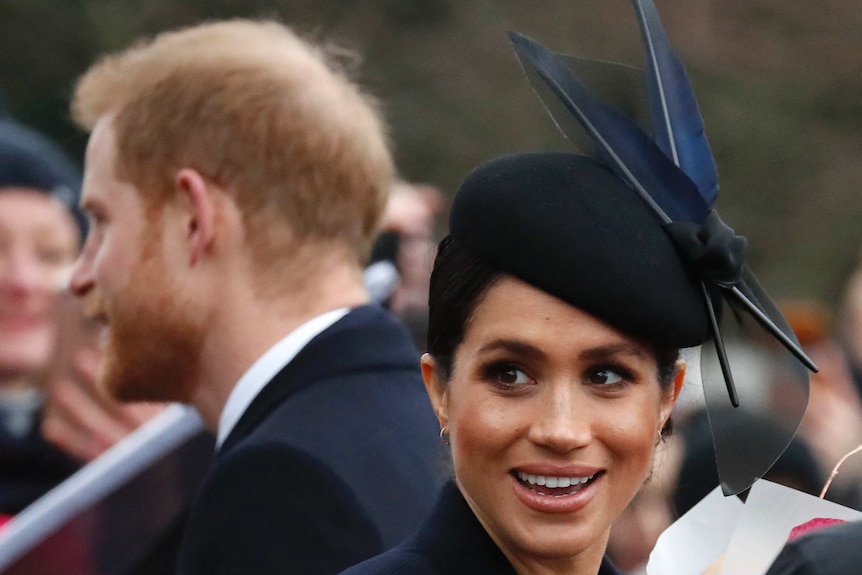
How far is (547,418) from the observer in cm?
228

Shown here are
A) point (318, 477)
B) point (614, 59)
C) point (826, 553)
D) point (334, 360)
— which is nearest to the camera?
point (826, 553)

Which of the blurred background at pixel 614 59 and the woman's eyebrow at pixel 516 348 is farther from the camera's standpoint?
the blurred background at pixel 614 59

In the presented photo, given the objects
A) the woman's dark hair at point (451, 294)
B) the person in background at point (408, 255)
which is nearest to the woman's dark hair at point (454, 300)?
the woman's dark hair at point (451, 294)

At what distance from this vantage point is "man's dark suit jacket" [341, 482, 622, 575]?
238 centimetres

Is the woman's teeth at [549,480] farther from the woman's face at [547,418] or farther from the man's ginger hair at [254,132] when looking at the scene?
the man's ginger hair at [254,132]

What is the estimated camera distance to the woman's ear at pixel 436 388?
246 centimetres

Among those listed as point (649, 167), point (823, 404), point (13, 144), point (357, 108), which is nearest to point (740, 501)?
point (649, 167)

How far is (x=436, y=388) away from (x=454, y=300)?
16 cm

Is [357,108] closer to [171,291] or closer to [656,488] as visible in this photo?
[171,291]

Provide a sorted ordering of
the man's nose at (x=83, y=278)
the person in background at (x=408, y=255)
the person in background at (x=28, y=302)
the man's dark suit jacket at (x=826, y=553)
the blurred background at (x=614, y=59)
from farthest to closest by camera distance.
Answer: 1. the blurred background at (x=614, y=59)
2. the person in background at (x=408, y=255)
3. the person in background at (x=28, y=302)
4. the man's nose at (x=83, y=278)
5. the man's dark suit jacket at (x=826, y=553)

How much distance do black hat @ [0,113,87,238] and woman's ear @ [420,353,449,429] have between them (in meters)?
2.87

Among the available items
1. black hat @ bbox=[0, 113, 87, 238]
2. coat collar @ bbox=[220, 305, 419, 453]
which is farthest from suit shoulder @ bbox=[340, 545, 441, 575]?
black hat @ bbox=[0, 113, 87, 238]

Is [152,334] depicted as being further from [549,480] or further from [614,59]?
[614,59]

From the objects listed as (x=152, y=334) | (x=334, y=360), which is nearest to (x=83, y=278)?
(x=152, y=334)
